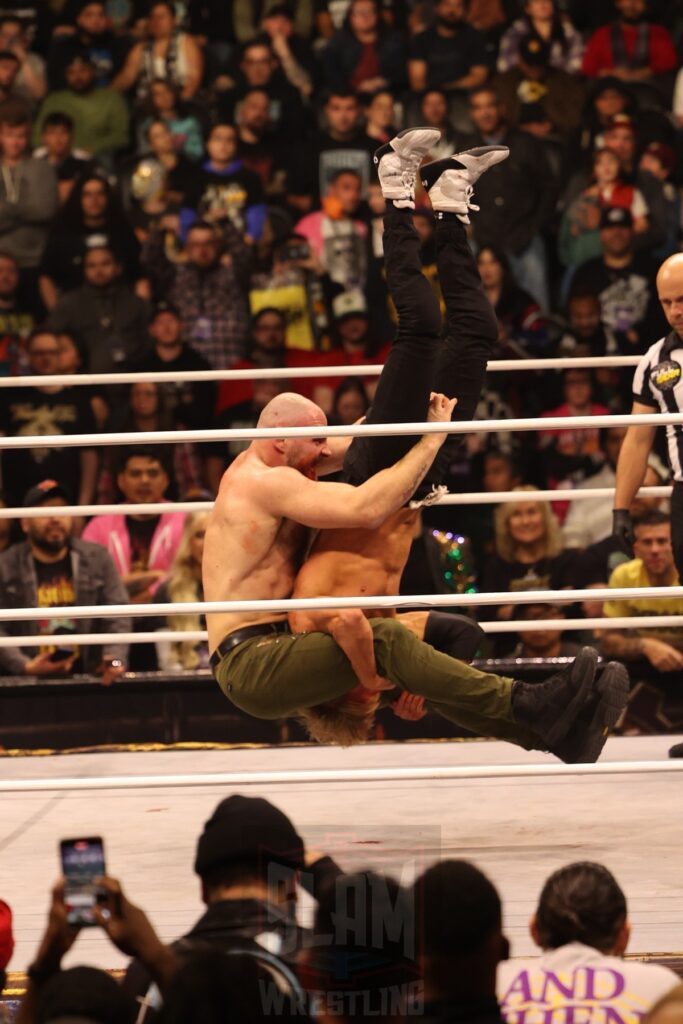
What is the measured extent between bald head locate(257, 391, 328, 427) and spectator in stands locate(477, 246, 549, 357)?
2959mm

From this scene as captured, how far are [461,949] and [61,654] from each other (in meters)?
3.06

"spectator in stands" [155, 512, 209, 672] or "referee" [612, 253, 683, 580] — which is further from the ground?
"referee" [612, 253, 683, 580]

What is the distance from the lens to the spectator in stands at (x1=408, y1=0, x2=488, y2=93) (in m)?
6.71

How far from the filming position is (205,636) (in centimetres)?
359

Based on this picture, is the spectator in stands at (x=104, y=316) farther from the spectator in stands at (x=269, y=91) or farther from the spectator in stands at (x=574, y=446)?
the spectator in stands at (x=574, y=446)

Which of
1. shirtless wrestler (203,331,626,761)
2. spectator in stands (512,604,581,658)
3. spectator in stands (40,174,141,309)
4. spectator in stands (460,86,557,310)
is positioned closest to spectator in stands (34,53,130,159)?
spectator in stands (40,174,141,309)

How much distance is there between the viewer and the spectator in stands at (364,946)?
209 centimetres

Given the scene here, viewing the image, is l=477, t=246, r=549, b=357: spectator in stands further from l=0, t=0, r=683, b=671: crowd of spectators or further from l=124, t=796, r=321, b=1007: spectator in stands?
l=124, t=796, r=321, b=1007: spectator in stands

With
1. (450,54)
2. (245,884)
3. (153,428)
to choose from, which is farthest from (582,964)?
(450,54)

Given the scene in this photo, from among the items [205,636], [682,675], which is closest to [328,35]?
[682,675]

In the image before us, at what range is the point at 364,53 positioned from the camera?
22.3ft

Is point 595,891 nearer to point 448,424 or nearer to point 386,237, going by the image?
point 448,424

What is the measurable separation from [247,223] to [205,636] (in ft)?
10.5

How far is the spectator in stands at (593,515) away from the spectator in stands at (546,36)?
1.92 meters
